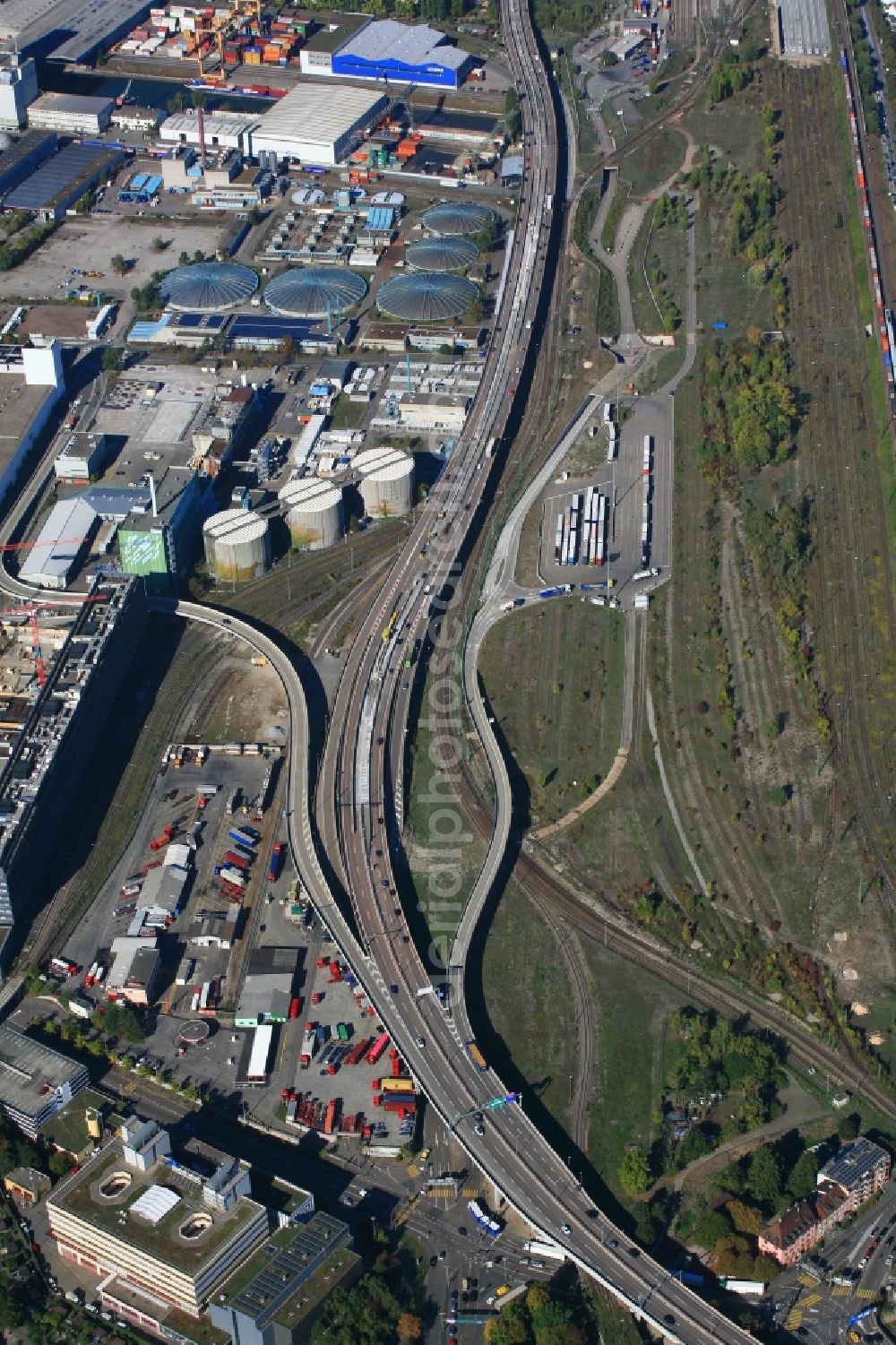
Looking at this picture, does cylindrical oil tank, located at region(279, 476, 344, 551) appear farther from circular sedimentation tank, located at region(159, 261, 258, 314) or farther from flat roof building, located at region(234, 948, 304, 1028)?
flat roof building, located at region(234, 948, 304, 1028)

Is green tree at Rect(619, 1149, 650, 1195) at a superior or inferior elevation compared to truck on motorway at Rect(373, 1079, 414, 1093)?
inferior

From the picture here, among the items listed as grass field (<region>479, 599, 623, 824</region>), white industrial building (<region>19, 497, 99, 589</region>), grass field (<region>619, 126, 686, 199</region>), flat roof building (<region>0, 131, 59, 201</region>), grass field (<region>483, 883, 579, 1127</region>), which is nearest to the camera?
grass field (<region>483, 883, 579, 1127</region>)

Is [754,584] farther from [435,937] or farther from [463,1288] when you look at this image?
[463,1288]

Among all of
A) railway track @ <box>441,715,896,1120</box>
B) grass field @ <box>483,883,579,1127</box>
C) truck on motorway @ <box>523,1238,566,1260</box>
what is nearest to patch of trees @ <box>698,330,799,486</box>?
railway track @ <box>441,715,896,1120</box>

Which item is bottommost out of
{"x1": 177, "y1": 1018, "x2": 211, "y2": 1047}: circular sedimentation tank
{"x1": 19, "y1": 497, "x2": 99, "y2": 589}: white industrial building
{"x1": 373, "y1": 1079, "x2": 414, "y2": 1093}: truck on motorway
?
{"x1": 373, "y1": 1079, "x2": 414, "y2": 1093}: truck on motorway

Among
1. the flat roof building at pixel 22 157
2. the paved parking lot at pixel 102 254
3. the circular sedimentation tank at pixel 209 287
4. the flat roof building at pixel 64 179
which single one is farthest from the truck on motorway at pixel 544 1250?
the flat roof building at pixel 22 157

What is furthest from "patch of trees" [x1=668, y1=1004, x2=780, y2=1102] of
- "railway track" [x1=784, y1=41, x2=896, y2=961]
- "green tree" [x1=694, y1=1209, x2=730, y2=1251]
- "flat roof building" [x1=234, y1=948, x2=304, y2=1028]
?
"flat roof building" [x1=234, y1=948, x2=304, y2=1028]

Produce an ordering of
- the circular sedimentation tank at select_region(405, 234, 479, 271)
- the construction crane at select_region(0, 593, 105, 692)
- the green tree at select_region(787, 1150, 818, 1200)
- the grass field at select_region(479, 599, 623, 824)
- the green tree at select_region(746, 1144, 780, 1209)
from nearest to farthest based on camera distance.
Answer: the green tree at select_region(746, 1144, 780, 1209)
the green tree at select_region(787, 1150, 818, 1200)
the grass field at select_region(479, 599, 623, 824)
the construction crane at select_region(0, 593, 105, 692)
the circular sedimentation tank at select_region(405, 234, 479, 271)

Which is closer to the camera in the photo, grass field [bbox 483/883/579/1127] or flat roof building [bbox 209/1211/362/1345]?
flat roof building [bbox 209/1211/362/1345]
